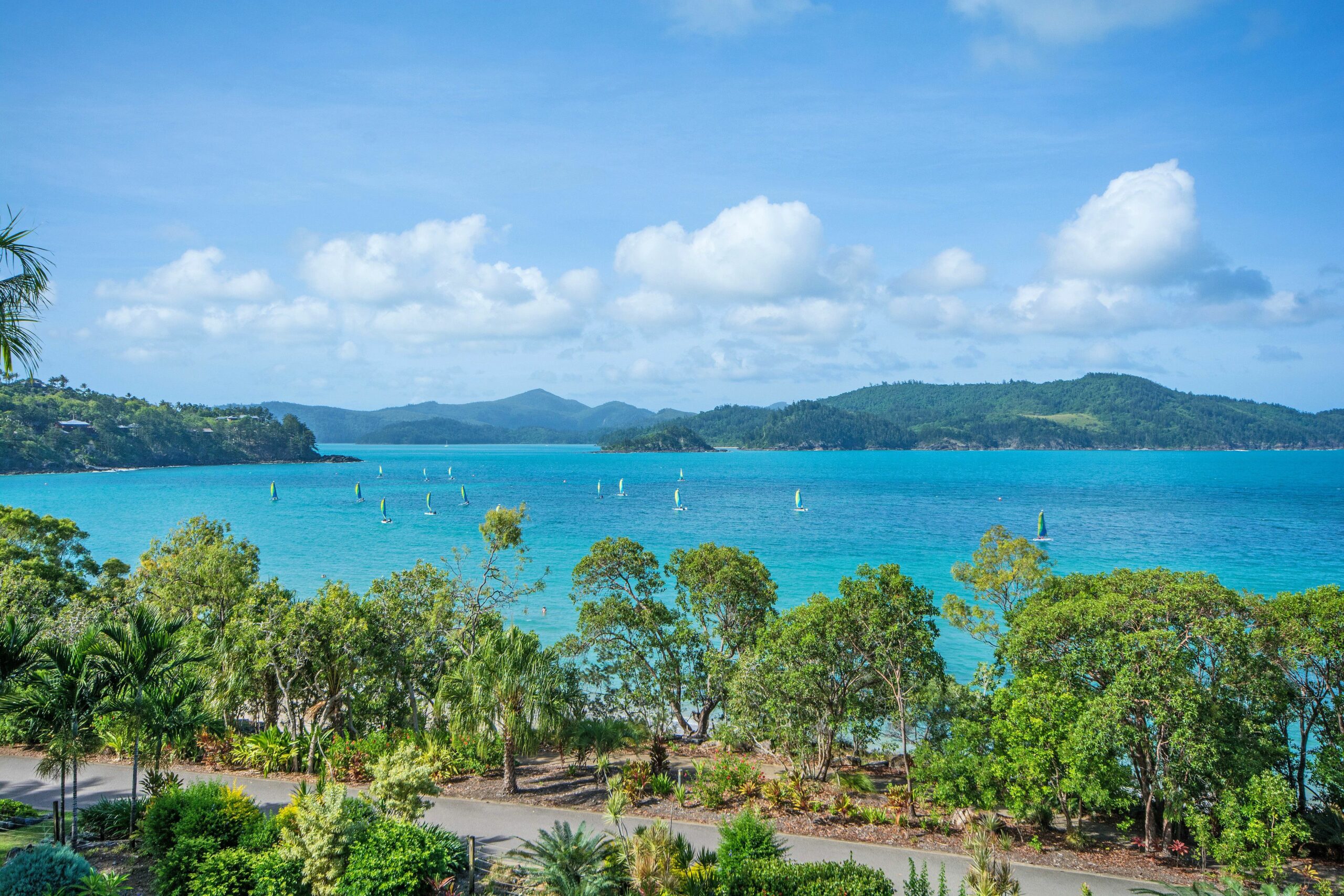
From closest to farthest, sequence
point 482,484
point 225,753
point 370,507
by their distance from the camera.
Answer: point 225,753, point 370,507, point 482,484

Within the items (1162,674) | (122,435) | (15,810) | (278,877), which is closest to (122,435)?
(122,435)

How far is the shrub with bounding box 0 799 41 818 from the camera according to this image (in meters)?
12.6

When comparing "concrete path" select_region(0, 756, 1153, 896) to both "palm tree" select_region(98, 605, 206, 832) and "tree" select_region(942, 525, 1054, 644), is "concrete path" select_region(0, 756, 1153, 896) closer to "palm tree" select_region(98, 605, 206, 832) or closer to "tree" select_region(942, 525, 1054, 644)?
"palm tree" select_region(98, 605, 206, 832)

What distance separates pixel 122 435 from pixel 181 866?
176m

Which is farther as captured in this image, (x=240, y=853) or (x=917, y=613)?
(x=917, y=613)

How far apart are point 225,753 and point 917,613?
15.3m

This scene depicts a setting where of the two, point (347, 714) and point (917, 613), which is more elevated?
point (917, 613)

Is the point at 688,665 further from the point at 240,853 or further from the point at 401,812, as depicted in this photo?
the point at 240,853

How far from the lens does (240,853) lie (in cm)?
1022

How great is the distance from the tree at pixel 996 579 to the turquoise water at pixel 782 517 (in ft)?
11.6

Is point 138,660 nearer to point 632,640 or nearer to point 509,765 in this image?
point 509,765

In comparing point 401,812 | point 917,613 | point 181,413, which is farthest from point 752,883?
point 181,413

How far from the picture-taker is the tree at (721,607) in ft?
60.4

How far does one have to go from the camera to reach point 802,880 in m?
9.74
